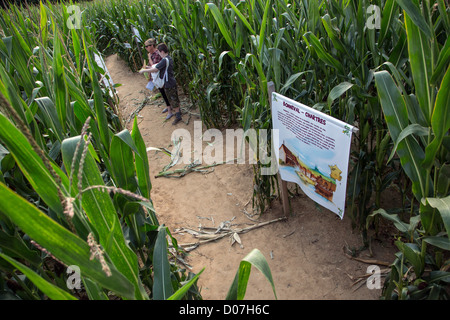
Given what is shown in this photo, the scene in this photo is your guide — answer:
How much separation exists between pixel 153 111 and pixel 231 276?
3821 millimetres

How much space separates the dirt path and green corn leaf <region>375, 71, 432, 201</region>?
0.93 meters

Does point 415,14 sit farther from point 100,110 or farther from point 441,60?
point 100,110

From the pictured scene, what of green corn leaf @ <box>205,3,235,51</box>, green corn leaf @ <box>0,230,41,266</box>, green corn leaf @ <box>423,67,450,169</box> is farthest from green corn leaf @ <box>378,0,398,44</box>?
green corn leaf @ <box>0,230,41,266</box>

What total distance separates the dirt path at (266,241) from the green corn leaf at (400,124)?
93cm

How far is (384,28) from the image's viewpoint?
188 cm

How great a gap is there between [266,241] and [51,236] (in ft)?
6.73

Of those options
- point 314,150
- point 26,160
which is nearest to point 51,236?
point 26,160

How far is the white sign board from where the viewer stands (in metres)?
1.86

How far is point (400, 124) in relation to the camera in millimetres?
1500

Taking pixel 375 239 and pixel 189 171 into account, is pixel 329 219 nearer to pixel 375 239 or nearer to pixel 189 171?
pixel 375 239

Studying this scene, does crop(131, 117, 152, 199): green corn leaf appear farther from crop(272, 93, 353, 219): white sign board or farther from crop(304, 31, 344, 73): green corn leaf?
crop(304, 31, 344, 73): green corn leaf

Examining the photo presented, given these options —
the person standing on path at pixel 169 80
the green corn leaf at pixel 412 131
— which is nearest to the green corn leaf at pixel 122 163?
the green corn leaf at pixel 412 131

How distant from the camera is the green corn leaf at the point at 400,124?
4.92 feet
